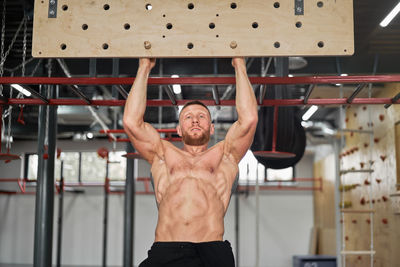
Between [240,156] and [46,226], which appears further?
[46,226]

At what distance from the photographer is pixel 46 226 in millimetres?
6129

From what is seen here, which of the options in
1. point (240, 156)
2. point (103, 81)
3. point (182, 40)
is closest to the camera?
point (182, 40)

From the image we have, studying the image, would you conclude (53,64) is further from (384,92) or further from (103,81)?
(384,92)

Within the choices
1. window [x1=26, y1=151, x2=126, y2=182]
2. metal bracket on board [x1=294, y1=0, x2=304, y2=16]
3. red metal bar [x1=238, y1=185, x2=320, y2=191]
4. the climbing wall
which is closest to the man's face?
metal bracket on board [x1=294, y1=0, x2=304, y2=16]

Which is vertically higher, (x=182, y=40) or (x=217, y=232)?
(x=182, y=40)

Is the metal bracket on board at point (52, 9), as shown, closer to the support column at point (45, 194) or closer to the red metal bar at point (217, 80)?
the red metal bar at point (217, 80)

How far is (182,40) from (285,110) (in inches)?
154

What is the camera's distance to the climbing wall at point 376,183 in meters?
6.96

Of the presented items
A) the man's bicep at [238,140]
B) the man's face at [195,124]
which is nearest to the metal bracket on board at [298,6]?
the man's bicep at [238,140]

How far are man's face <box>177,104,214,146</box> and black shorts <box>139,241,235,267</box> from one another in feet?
1.99

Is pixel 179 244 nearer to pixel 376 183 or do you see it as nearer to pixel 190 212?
pixel 190 212

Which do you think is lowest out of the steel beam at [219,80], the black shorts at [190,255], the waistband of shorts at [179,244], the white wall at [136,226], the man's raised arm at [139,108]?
the white wall at [136,226]

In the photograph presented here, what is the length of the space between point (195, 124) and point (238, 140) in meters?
0.26

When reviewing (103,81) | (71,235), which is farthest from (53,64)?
(71,235)
